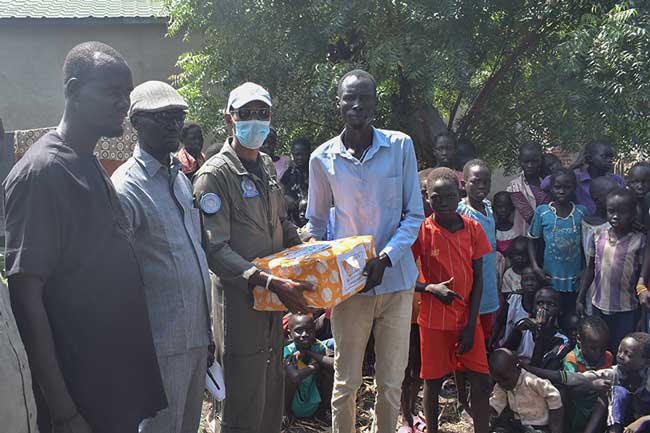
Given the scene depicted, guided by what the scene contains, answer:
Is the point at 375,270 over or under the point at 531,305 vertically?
over

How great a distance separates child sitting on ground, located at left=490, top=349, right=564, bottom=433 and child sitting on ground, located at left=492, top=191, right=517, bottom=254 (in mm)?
1414

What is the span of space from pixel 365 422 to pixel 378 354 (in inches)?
49.6

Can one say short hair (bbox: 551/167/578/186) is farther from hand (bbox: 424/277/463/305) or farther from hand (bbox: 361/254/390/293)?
hand (bbox: 361/254/390/293)

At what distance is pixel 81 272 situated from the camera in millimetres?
2193

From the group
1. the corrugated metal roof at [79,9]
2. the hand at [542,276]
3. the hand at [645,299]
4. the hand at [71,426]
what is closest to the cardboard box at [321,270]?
the hand at [71,426]

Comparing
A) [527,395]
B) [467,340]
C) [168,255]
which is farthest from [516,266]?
[168,255]

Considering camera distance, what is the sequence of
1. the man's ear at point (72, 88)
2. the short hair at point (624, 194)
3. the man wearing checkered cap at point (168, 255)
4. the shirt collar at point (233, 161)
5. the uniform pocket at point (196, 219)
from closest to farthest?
1. the man's ear at point (72, 88)
2. the man wearing checkered cap at point (168, 255)
3. the uniform pocket at point (196, 219)
4. the shirt collar at point (233, 161)
5. the short hair at point (624, 194)

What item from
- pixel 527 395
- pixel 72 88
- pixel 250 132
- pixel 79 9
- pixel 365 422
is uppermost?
pixel 79 9

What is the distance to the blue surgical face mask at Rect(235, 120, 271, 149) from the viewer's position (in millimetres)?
3455

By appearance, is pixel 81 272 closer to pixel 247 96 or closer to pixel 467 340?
pixel 247 96

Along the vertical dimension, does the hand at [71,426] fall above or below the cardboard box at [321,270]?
below

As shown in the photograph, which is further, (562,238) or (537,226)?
(537,226)

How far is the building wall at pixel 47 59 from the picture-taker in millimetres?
12086

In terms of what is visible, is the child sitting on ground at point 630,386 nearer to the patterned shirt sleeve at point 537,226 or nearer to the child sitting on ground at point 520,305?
the child sitting on ground at point 520,305
